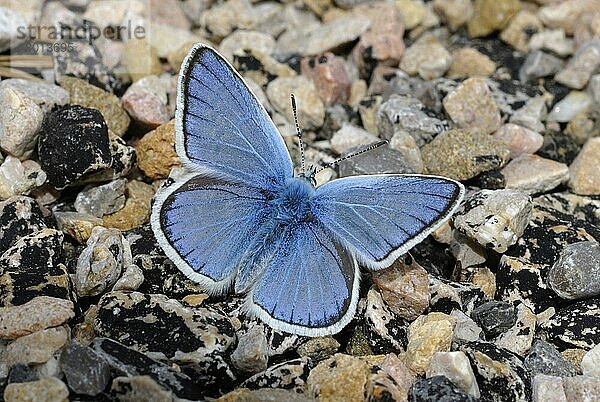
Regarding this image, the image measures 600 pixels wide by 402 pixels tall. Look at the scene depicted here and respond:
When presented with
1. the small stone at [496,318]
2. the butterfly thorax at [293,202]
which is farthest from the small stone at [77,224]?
the small stone at [496,318]

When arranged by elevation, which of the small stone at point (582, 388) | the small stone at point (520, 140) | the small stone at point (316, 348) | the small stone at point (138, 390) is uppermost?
the small stone at point (520, 140)

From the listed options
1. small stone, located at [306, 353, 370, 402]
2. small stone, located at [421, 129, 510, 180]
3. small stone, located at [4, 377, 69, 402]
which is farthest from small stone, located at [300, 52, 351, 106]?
small stone, located at [4, 377, 69, 402]

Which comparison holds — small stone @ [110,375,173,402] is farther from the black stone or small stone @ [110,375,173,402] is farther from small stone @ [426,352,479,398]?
the black stone

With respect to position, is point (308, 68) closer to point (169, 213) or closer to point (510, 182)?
point (510, 182)

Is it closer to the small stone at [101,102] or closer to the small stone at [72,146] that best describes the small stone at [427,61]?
the small stone at [101,102]

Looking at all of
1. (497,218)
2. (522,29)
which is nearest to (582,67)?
(522,29)

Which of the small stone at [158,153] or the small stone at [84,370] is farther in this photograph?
the small stone at [158,153]
